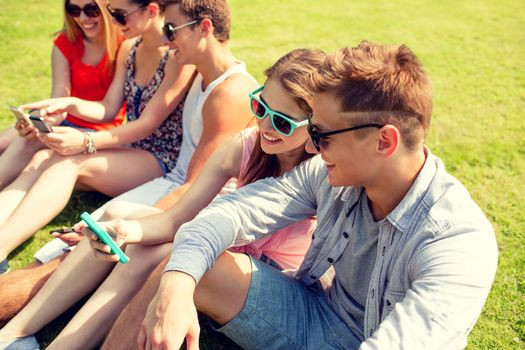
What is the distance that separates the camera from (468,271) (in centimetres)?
202

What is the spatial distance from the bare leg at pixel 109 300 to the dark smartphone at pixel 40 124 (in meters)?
1.41

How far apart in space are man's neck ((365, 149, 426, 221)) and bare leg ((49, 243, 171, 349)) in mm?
1249

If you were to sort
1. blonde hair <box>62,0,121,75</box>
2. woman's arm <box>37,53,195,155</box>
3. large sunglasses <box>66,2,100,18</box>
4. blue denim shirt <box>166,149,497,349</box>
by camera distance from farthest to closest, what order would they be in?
blonde hair <box>62,0,121,75</box> < large sunglasses <box>66,2,100,18</box> < woman's arm <box>37,53,195,155</box> < blue denim shirt <box>166,149,497,349</box>

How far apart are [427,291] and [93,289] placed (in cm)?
210

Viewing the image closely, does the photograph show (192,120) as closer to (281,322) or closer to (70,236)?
(70,236)

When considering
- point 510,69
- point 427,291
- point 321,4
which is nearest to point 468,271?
point 427,291

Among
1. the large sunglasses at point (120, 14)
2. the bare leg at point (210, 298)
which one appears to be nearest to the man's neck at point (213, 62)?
the large sunglasses at point (120, 14)

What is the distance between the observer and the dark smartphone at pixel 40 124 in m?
4.04

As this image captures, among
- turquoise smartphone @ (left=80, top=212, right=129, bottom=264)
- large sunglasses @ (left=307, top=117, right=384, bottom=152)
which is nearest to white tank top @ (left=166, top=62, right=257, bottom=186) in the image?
turquoise smartphone @ (left=80, top=212, right=129, bottom=264)

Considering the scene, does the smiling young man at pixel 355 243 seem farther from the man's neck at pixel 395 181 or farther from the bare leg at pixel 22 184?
the bare leg at pixel 22 184

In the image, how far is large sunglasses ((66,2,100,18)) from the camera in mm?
4551

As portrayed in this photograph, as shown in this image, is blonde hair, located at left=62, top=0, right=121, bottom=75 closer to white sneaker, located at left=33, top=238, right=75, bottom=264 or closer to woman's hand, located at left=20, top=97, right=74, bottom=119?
woman's hand, located at left=20, top=97, right=74, bottom=119

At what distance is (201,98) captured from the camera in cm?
406

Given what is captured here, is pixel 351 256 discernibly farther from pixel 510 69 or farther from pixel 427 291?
pixel 510 69
